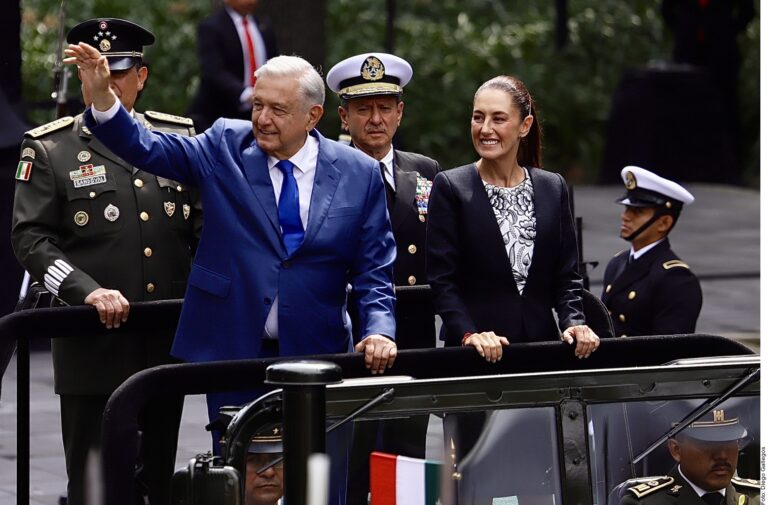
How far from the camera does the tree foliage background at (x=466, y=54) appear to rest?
1861cm

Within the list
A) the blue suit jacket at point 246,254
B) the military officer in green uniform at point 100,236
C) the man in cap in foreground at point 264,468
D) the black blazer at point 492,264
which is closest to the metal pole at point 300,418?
the man in cap in foreground at point 264,468

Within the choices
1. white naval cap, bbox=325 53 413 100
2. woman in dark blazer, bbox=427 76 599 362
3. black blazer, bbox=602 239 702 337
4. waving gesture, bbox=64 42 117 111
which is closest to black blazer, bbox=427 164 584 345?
woman in dark blazer, bbox=427 76 599 362

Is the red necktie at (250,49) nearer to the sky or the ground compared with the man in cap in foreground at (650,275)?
nearer to the sky

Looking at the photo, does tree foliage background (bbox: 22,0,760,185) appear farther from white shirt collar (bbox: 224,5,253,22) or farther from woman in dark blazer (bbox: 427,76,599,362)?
woman in dark blazer (bbox: 427,76,599,362)

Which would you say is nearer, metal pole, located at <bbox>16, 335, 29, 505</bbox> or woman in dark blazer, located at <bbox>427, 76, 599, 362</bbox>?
metal pole, located at <bbox>16, 335, 29, 505</bbox>

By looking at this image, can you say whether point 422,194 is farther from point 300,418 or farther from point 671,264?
point 300,418

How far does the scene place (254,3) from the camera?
13742 millimetres

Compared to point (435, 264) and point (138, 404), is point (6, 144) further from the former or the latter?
point (138, 404)

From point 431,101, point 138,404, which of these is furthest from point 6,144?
point 431,101

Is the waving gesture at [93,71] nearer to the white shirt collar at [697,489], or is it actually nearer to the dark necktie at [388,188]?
the dark necktie at [388,188]

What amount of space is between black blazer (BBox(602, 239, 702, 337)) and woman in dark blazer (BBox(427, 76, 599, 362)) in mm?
1538

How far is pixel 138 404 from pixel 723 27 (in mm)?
15397

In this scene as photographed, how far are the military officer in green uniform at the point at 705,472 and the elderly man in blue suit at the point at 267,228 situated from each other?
35.2 inches

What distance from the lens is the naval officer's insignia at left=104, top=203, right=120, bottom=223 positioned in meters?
5.89
